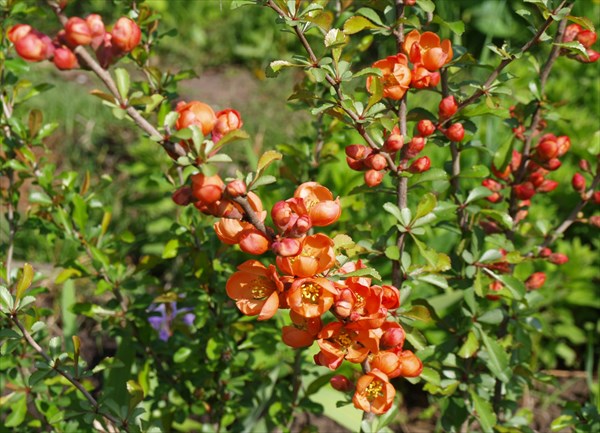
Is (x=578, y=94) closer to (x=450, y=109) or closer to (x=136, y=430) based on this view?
(x=450, y=109)

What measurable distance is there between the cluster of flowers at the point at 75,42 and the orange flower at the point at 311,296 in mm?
353

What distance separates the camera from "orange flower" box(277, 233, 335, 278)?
88cm

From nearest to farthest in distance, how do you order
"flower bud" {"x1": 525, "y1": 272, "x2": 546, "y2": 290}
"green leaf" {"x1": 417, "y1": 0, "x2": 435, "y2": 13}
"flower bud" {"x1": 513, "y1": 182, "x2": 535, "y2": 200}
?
"green leaf" {"x1": 417, "y1": 0, "x2": 435, "y2": 13} → "flower bud" {"x1": 513, "y1": 182, "x2": 535, "y2": 200} → "flower bud" {"x1": 525, "y1": 272, "x2": 546, "y2": 290}

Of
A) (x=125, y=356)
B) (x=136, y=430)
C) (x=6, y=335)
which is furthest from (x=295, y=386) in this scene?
(x=6, y=335)

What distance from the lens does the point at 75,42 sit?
0.82 metres

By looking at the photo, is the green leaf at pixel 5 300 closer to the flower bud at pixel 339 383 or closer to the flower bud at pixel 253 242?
the flower bud at pixel 253 242

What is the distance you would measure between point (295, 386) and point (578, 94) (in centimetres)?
230

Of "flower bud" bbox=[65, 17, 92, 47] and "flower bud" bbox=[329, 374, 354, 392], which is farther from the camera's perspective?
"flower bud" bbox=[329, 374, 354, 392]

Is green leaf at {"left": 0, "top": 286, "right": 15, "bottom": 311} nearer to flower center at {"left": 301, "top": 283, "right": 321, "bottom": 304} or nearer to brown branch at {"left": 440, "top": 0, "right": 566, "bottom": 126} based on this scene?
flower center at {"left": 301, "top": 283, "right": 321, "bottom": 304}

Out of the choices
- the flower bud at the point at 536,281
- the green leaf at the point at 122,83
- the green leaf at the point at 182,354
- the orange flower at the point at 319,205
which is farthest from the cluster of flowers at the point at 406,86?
the green leaf at the point at 182,354

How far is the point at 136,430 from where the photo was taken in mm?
1189

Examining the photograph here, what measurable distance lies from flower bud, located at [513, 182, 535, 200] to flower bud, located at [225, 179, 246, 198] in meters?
0.74

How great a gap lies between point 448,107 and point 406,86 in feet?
0.40

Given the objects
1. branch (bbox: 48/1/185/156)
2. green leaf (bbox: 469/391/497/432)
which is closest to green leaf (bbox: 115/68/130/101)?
branch (bbox: 48/1/185/156)
